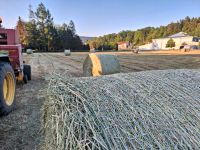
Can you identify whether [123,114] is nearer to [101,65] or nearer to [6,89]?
[6,89]

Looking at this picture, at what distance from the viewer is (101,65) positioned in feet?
30.6

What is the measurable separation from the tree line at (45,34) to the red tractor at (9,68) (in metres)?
63.4

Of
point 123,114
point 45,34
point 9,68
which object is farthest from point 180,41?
point 123,114

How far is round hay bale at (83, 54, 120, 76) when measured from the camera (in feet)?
30.6

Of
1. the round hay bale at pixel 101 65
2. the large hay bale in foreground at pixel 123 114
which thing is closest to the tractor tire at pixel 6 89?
the large hay bale in foreground at pixel 123 114

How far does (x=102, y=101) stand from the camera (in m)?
2.63

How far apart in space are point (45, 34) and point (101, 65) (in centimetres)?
6908

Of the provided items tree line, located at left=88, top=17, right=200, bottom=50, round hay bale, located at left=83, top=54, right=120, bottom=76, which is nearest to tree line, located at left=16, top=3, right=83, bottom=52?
tree line, located at left=88, top=17, right=200, bottom=50

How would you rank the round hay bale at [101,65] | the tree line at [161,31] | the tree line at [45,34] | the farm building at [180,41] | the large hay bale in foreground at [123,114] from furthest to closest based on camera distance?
the tree line at [161,31]
the farm building at [180,41]
the tree line at [45,34]
the round hay bale at [101,65]
the large hay bale in foreground at [123,114]

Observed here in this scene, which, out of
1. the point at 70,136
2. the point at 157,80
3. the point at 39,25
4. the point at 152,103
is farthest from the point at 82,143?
the point at 39,25

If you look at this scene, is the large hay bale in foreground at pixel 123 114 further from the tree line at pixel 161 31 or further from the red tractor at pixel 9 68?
the tree line at pixel 161 31

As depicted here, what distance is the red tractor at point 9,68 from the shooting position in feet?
18.7

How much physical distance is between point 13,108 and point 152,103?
4.24m

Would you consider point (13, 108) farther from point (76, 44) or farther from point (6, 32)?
point (76, 44)
